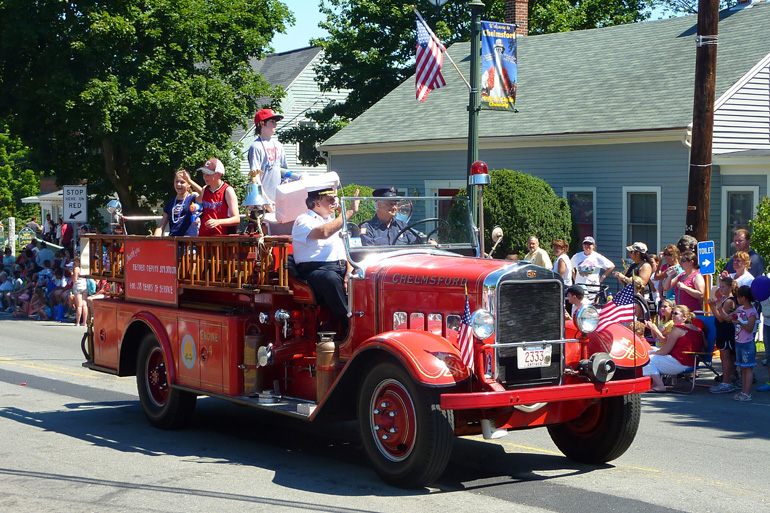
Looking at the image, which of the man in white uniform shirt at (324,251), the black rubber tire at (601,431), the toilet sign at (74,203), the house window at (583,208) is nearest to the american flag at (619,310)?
the black rubber tire at (601,431)

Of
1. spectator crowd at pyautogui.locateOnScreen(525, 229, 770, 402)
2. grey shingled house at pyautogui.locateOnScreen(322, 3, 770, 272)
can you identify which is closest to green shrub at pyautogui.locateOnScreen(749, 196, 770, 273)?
spectator crowd at pyautogui.locateOnScreen(525, 229, 770, 402)

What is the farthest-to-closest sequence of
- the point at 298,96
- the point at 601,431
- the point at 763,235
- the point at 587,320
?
the point at 298,96, the point at 763,235, the point at 601,431, the point at 587,320

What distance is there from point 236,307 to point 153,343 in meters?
1.27

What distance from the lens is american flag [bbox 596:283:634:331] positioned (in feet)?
A: 24.2

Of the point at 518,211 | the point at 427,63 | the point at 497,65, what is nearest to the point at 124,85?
the point at 427,63

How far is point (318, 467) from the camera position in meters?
7.56

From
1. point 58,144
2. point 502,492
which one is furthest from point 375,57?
point 502,492

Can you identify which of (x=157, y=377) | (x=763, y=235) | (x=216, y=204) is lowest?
(x=157, y=377)

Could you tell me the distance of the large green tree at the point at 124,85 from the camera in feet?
81.6

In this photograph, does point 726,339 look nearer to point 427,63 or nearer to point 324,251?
point 324,251

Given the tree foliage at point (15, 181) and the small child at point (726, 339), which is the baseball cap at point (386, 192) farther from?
the tree foliage at point (15, 181)

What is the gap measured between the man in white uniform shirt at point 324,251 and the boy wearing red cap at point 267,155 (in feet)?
4.63

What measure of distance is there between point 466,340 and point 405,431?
0.78 meters

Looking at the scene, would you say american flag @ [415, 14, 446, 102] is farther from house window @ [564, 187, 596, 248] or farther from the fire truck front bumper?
the fire truck front bumper
